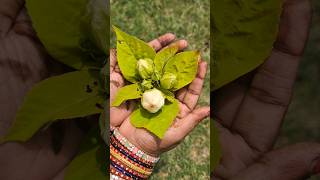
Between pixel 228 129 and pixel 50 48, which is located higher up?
pixel 50 48

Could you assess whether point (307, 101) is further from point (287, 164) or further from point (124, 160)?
point (124, 160)

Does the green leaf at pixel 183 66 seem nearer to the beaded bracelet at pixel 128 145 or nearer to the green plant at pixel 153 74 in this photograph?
the green plant at pixel 153 74

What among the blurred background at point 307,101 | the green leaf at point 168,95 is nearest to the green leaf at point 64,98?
the green leaf at point 168,95

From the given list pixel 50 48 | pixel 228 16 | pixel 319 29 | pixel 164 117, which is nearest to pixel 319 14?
pixel 319 29

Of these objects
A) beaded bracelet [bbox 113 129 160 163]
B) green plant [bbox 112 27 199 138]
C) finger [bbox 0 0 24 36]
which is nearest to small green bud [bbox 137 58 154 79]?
A: green plant [bbox 112 27 199 138]

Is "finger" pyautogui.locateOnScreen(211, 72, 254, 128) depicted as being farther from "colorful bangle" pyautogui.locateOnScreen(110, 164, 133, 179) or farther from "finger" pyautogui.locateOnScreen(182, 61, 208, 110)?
"colorful bangle" pyautogui.locateOnScreen(110, 164, 133, 179)

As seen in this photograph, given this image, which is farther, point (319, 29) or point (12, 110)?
point (319, 29)

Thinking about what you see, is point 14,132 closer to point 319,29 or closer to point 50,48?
point 50,48

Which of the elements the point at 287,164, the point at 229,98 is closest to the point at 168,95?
the point at 229,98
